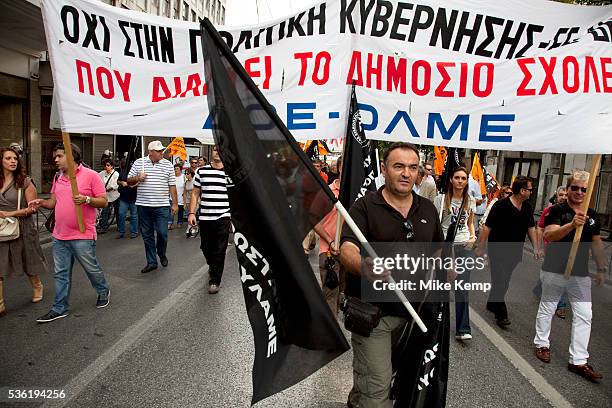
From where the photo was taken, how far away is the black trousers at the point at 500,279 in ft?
17.3

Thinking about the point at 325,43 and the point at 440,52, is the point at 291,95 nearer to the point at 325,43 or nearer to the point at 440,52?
the point at 325,43

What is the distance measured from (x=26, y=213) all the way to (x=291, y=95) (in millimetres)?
3303

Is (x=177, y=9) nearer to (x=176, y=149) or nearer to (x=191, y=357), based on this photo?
(x=176, y=149)

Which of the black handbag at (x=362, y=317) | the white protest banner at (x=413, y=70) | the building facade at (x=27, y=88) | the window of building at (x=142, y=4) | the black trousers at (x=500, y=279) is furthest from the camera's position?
the window of building at (x=142, y=4)

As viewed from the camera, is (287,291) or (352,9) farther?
(352,9)

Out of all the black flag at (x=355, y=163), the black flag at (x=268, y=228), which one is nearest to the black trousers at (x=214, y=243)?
the black flag at (x=355, y=163)

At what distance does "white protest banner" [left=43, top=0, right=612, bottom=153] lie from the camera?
3.13 m

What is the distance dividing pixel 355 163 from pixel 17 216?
11.8 feet

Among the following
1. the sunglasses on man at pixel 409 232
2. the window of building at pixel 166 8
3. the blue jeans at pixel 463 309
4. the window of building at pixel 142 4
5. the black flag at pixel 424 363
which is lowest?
the blue jeans at pixel 463 309

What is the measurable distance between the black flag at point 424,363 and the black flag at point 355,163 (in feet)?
4.35

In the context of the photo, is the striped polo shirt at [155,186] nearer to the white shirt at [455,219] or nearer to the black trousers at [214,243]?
the black trousers at [214,243]

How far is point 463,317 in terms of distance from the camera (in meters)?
4.60

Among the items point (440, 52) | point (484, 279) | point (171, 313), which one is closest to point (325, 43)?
point (440, 52)

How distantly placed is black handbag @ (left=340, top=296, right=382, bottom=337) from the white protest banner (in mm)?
1345
